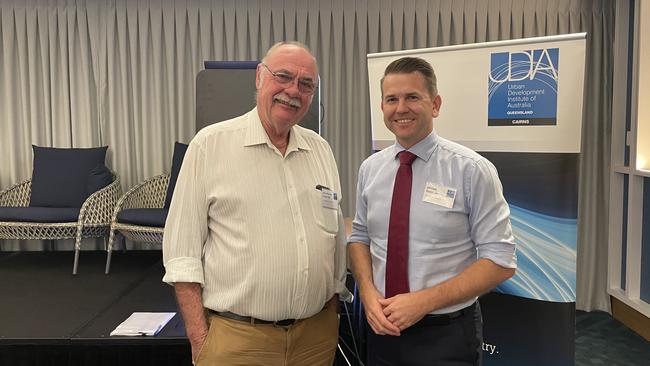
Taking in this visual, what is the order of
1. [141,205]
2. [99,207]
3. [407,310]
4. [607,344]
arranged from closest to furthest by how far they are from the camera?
1. [407,310]
2. [607,344]
3. [99,207]
4. [141,205]

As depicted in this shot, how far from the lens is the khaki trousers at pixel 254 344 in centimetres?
146

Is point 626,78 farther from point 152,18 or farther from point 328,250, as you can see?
point 152,18

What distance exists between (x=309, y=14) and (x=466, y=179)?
3476 millimetres

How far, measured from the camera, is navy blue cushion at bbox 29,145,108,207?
14.0 ft

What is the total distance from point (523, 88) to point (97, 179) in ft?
11.5

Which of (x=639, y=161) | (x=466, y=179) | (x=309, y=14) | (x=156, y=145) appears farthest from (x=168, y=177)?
(x=639, y=161)

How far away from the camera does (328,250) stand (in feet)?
5.16

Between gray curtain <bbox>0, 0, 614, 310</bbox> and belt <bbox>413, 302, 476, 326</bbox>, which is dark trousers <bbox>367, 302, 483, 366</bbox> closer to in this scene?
belt <bbox>413, 302, 476, 326</bbox>

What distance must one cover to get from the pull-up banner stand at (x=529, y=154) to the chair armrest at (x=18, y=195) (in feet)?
12.7

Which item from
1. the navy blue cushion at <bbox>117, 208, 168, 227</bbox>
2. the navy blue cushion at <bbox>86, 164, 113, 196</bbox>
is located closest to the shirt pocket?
the navy blue cushion at <bbox>117, 208, 168, 227</bbox>

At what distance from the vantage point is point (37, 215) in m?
3.80

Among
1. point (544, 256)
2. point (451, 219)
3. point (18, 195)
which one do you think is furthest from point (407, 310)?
point (18, 195)

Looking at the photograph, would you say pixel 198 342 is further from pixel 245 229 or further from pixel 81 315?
pixel 81 315

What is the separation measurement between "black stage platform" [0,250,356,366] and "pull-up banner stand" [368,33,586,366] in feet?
3.01
